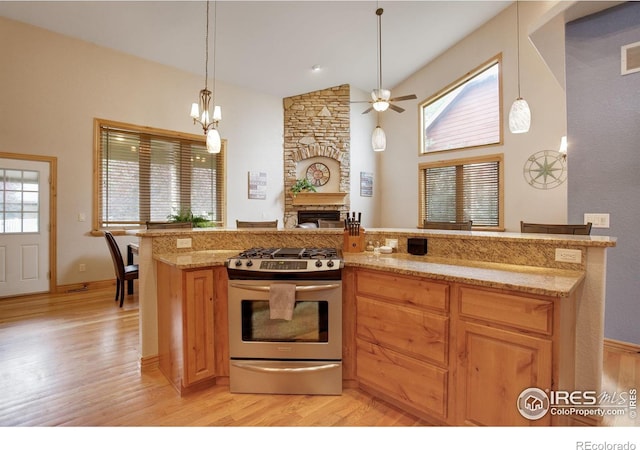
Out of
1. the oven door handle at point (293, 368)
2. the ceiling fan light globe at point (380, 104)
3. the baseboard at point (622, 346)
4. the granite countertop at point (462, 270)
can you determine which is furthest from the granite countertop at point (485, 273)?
the ceiling fan light globe at point (380, 104)

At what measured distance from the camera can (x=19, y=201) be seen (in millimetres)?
4035

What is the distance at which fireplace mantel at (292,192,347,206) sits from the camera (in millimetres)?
6355

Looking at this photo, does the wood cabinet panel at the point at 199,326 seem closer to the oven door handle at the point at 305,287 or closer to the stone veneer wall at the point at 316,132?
the oven door handle at the point at 305,287

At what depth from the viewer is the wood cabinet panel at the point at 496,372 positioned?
1.29m

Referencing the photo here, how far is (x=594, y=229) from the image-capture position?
2.55m

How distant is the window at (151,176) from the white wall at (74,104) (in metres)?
0.15

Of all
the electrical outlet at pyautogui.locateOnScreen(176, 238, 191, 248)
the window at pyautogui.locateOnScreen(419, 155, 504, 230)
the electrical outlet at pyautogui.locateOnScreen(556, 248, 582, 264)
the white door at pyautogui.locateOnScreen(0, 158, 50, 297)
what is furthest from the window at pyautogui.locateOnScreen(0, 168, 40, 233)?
the window at pyautogui.locateOnScreen(419, 155, 504, 230)

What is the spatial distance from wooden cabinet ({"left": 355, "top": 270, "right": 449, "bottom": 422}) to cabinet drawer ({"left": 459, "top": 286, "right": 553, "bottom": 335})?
11cm

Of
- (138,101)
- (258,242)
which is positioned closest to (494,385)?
(258,242)

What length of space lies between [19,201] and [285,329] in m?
4.41

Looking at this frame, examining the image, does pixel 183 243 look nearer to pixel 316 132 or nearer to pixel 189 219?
pixel 189 219

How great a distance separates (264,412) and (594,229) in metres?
2.92

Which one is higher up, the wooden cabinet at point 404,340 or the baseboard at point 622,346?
the wooden cabinet at point 404,340

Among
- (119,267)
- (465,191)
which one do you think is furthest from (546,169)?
(119,267)
